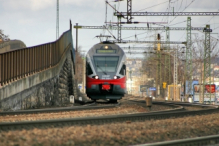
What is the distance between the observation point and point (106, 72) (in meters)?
26.9

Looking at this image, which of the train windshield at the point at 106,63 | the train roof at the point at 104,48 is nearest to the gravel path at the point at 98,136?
the train windshield at the point at 106,63

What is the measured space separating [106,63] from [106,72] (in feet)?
1.95

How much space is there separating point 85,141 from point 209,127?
4.69m

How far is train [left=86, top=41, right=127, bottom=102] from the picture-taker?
1053 inches

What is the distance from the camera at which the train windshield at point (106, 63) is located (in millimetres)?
26953

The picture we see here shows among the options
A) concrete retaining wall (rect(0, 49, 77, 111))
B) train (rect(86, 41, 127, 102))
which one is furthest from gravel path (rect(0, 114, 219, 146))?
train (rect(86, 41, 127, 102))

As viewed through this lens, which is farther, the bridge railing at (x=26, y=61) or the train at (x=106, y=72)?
the train at (x=106, y=72)

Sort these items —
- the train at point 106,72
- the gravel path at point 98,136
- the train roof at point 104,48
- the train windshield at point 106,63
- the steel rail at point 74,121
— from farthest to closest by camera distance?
the train roof at point 104,48, the train windshield at point 106,63, the train at point 106,72, the steel rail at point 74,121, the gravel path at point 98,136

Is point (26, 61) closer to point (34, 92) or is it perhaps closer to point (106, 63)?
point (34, 92)

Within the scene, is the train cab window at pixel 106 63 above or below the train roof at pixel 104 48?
below

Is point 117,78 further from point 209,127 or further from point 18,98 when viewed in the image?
point 209,127

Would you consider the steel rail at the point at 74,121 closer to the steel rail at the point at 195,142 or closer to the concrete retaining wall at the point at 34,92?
the steel rail at the point at 195,142

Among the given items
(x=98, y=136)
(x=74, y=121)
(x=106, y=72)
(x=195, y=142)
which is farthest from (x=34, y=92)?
(x=195, y=142)

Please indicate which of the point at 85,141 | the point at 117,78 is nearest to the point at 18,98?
the point at 117,78
